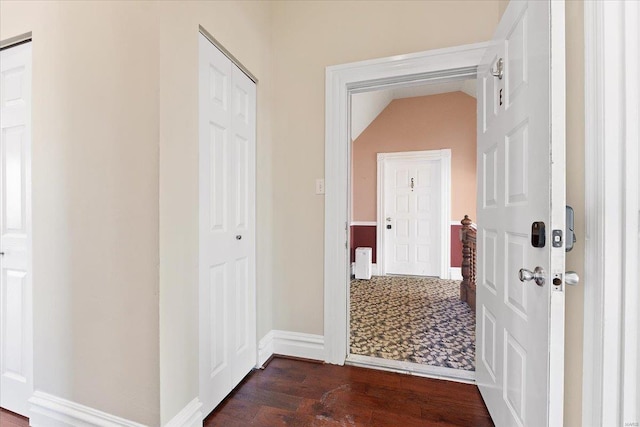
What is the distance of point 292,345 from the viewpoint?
2.18 m

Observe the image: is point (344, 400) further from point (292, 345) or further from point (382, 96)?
point (382, 96)

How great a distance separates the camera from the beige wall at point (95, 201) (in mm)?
1217

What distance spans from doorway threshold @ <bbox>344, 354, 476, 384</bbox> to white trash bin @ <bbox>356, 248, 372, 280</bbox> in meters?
2.68

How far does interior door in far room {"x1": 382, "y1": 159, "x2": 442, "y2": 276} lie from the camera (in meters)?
4.99

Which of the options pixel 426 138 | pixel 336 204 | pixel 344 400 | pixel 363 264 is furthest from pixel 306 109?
pixel 426 138

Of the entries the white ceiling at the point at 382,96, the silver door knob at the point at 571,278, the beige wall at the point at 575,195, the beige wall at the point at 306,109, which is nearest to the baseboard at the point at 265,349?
the beige wall at the point at 306,109

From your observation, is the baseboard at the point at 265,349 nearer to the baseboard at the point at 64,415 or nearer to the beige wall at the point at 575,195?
the baseboard at the point at 64,415

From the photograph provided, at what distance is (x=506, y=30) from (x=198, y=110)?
1486 mm

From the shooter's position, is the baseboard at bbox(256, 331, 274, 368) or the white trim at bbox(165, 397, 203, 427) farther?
the baseboard at bbox(256, 331, 274, 368)

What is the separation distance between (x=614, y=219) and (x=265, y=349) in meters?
2.02

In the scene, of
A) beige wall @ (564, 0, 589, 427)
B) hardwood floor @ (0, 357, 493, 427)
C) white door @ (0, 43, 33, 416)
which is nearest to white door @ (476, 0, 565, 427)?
beige wall @ (564, 0, 589, 427)

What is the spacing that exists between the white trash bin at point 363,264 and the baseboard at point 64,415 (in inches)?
152

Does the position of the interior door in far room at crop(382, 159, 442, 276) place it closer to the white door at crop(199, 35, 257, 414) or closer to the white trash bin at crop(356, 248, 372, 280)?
the white trash bin at crop(356, 248, 372, 280)

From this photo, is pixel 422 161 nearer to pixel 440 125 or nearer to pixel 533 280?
pixel 440 125
